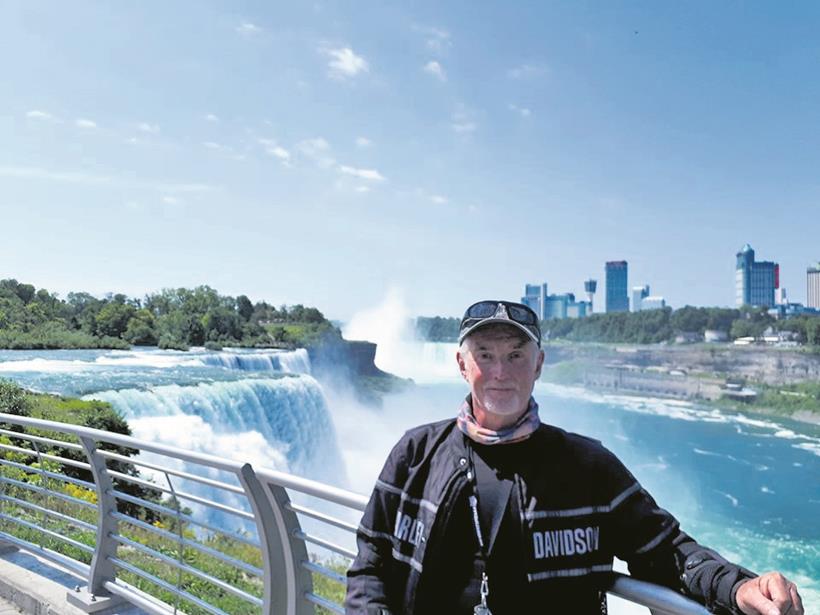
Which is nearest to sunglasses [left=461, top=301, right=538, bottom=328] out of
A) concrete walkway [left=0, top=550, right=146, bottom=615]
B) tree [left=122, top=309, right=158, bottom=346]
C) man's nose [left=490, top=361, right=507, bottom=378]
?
man's nose [left=490, top=361, right=507, bottom=378]

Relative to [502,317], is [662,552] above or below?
below

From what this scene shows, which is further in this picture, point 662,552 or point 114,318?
point 114,318

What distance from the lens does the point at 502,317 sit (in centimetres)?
156

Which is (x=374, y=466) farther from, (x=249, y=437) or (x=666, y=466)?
(x=666, y=466)

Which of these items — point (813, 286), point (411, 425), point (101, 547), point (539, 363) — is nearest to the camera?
point (539, 363)

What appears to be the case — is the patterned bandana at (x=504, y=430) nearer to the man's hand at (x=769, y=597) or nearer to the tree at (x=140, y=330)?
the man's hand at (x=769, y=597)

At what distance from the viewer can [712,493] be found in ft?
217

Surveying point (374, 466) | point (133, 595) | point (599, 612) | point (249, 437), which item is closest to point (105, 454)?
point (133, 595)

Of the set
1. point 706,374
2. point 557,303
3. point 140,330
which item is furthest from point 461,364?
point 557,303

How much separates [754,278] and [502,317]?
17052cm

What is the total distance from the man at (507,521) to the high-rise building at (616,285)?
175622 mm

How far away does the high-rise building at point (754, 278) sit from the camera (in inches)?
5837

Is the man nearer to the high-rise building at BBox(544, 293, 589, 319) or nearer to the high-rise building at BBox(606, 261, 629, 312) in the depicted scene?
the high-rise building at BBox(544, 293, 589, 319)

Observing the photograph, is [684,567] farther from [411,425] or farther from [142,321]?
[411,425]
